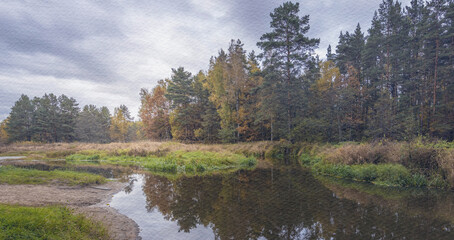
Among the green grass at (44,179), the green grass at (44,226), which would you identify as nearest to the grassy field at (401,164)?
the green grass at (44,226)

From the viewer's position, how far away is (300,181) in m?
13.3

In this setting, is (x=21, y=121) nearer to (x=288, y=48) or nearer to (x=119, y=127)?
(x=119, y=127)

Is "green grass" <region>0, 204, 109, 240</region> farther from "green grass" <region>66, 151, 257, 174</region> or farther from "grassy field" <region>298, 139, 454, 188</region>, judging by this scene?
"grassy field" <region>298, 139, 454, 188</region>

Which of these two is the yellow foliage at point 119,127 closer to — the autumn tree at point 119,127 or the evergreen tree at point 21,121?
the autumn tree at point 119,127

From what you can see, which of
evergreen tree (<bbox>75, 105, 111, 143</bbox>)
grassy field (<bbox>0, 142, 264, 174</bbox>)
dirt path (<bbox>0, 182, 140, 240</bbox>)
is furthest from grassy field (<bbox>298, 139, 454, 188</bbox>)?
evergreen tree (<bbox>75, 105, 111, 143</bbox>)

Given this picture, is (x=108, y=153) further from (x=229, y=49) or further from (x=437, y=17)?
(x=437, y=17)

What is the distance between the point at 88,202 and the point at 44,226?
4.86 meters

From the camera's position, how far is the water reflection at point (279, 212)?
20.8 feet

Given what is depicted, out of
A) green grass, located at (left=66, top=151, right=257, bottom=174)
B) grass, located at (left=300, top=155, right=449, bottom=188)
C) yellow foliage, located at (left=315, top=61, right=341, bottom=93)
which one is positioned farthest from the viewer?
yellow foliage, located at (left=315, top=61, right=341, bottom=93)

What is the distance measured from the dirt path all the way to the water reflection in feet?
1.45

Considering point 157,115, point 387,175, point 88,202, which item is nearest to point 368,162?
point 387,175

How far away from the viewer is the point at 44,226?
4.54m

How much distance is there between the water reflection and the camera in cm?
634

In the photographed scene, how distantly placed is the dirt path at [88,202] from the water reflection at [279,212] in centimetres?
44
